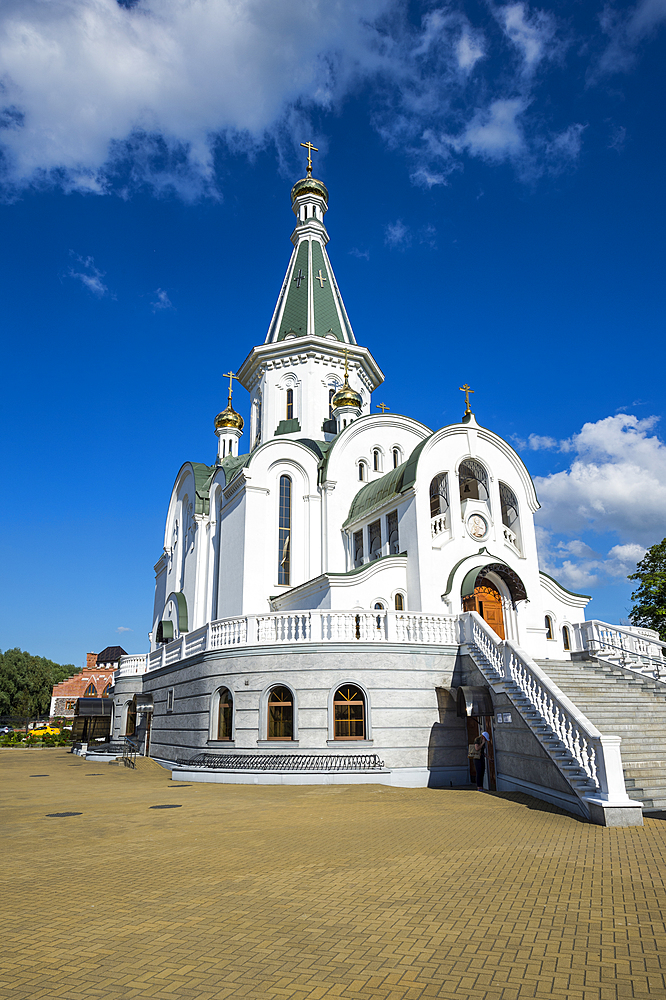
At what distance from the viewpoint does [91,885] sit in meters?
6.95

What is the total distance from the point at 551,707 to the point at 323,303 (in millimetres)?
28659

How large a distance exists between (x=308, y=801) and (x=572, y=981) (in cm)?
918

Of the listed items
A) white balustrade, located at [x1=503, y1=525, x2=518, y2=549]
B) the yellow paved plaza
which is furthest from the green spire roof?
the yellow paved plaza

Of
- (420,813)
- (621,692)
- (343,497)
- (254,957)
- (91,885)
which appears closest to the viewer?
(254,957)

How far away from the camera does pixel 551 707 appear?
13016 mm

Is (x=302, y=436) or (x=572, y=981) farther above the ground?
(x=302, y=436)

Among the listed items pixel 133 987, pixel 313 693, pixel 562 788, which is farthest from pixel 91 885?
pixel 313 693

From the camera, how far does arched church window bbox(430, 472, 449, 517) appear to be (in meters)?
23.3

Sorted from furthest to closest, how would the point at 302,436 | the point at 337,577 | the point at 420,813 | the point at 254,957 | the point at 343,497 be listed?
the point at 302,436 < the point at 343,497 < the point at 337,577 < the point at 420,813 < the point at 254,957

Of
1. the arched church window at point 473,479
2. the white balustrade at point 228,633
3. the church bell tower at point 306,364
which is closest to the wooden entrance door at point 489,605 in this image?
the arched church window at point 473,479

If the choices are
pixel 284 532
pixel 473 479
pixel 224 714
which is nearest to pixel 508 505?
pixel 473 479

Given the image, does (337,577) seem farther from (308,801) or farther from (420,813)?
(420,813)

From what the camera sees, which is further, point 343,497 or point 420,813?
point 343,497

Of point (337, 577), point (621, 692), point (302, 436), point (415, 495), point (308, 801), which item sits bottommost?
point (308, 801)
